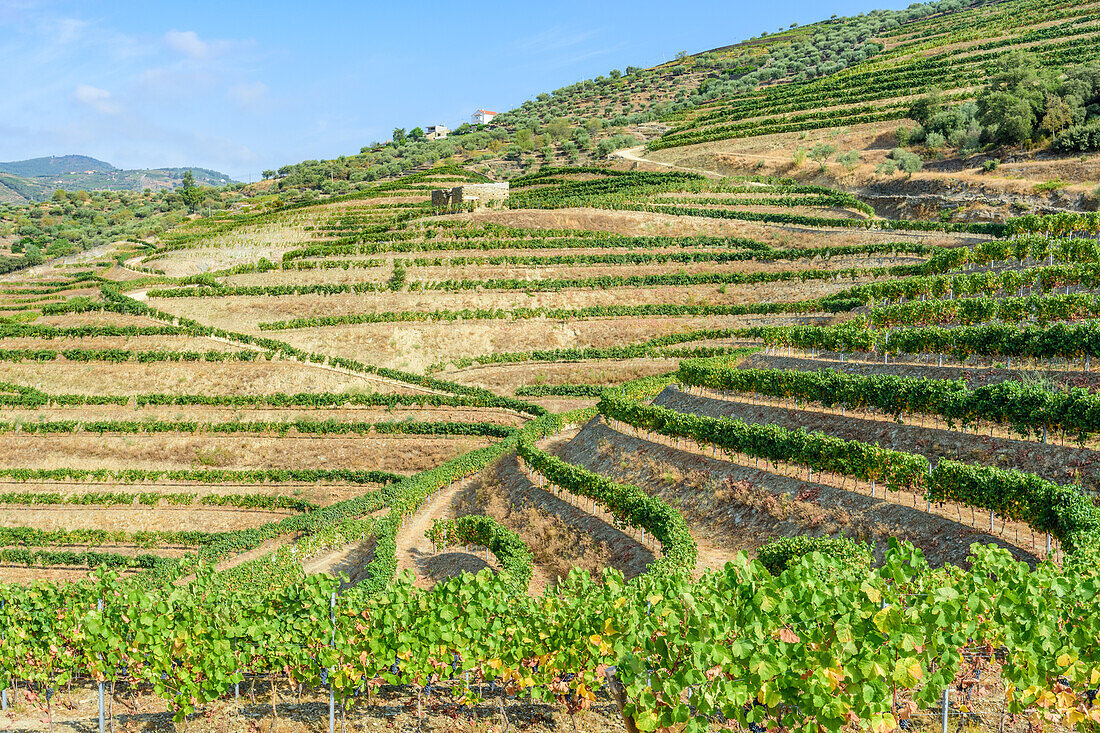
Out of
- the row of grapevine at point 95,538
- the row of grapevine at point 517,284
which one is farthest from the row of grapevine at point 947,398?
the row of grapevine at point 95,538

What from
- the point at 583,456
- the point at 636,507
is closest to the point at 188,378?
the point at 583,456

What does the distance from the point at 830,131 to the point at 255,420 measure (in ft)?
287

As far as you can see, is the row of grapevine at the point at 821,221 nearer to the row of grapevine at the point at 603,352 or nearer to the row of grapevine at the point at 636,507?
the row of grapevine at the point at 603,352

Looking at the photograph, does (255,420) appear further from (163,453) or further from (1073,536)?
(1073,536)

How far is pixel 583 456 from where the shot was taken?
141 feet

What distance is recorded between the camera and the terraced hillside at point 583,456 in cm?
1445

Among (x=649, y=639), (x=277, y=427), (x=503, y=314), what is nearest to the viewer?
(x=649, y=639)

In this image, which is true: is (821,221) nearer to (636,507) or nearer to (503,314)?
(503,314)

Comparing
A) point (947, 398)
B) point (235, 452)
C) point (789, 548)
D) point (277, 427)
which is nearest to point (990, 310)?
point (947, 398)

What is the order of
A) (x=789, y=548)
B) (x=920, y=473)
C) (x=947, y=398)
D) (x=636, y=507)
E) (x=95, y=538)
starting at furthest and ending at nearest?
(x=95, y=538), (x=636, y=507), (x=947, y=398), (x=920, y=473), (x=789, y=548)

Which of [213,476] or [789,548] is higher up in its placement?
[789,548]

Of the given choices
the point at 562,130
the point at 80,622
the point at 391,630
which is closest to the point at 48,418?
the point at 80,622

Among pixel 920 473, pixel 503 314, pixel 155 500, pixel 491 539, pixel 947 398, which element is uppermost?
pixel 503 314

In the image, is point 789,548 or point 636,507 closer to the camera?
point 789,548
